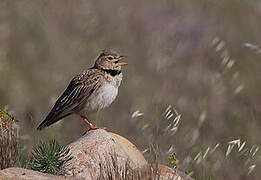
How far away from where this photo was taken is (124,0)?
1828 centimetres

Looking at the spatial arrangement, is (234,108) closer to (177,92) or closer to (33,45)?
(177,92)

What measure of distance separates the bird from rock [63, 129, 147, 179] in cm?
116

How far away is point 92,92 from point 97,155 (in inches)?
65.1

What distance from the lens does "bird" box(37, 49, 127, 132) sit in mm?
7402

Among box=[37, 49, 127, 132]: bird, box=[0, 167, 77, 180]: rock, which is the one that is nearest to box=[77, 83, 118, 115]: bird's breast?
box=[37, 49, 127, 132]: bird

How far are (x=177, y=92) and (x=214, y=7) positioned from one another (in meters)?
6.19

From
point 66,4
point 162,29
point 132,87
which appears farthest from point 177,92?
point 66,4

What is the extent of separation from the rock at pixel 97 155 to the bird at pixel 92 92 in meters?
1.16

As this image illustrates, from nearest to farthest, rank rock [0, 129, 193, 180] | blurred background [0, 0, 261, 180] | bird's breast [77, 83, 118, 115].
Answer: rock [0, 129, 193, 180] < bird's breast [77, 83, 118, 115] < blurred background [0, 0, 261, 180]

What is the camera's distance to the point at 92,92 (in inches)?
294

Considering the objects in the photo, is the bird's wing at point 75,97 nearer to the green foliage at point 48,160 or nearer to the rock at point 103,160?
the rock at point 103,160

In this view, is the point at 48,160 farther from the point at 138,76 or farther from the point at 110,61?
the point at 138,76

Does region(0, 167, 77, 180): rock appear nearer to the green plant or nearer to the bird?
the green plant

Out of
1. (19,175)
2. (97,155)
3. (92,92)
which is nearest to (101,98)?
(92,92)
